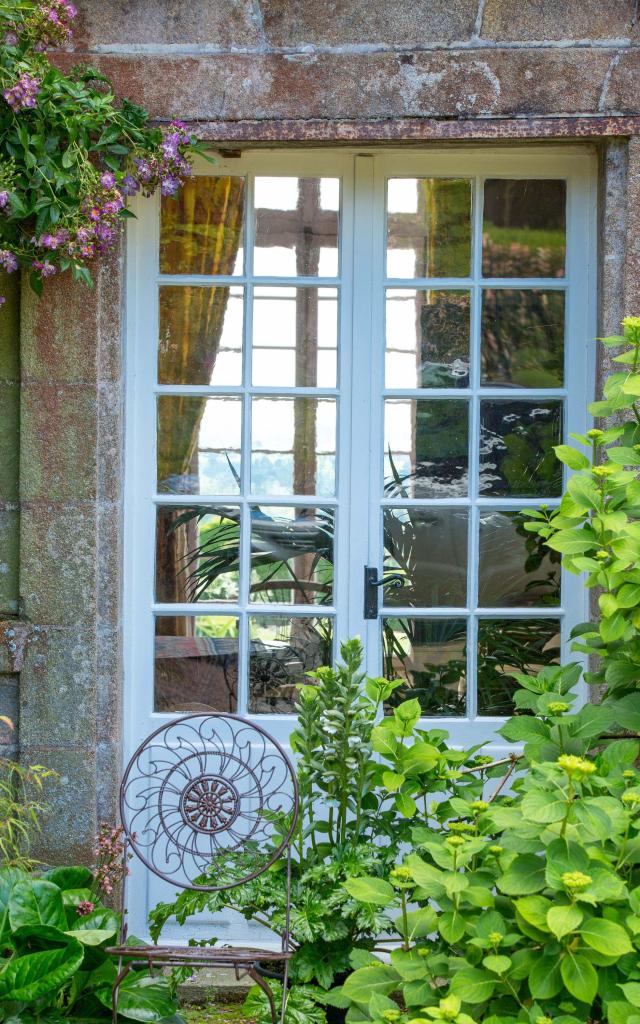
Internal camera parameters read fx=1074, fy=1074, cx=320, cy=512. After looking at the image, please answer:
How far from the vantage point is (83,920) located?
9.34 ft

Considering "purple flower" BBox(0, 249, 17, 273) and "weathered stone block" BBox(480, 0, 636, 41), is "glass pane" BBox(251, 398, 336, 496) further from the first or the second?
"weathered stone block" BBox(480, 0, 636, 41)

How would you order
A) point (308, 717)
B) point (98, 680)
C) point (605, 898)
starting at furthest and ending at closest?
point (98, 680) < point (308, 717) < point (605, 898)

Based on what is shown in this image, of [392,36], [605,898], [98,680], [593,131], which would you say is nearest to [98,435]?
[98,680]

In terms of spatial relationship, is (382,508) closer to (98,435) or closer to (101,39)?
(98,435)

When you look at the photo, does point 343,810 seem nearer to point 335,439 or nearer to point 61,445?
point 335,439

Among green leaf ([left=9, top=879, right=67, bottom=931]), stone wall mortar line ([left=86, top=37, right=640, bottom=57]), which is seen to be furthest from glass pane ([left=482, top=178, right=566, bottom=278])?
green leaf ([left=9, top=879, right=67, bottom=931])

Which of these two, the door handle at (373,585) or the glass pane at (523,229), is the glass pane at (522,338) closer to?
the glass pane at (523,229)

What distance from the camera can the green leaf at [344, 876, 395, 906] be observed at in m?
2.34

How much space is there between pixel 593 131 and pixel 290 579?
5.48 feet

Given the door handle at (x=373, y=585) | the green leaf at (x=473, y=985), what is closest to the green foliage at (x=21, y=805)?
the door handle at (x=373, y=585)

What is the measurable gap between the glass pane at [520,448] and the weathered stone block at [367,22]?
114 cm

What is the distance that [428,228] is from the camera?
3.49 m

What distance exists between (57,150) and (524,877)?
7.72 ft

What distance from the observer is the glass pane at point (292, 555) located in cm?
353
